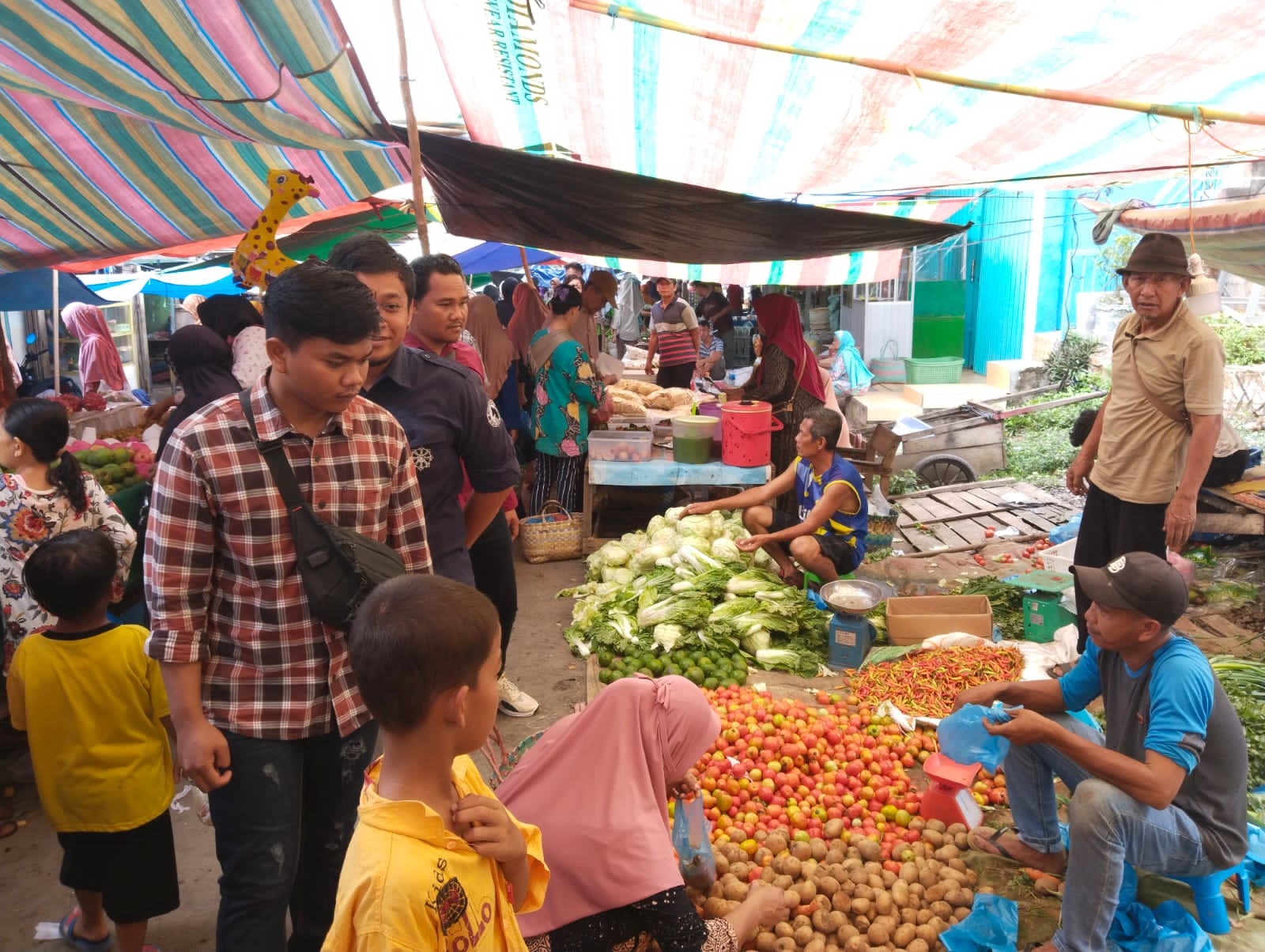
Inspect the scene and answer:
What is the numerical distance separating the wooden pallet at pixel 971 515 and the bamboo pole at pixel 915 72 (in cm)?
436

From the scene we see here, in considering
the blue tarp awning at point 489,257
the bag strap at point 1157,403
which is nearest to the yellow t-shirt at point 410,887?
the bag strap at point 1157,403

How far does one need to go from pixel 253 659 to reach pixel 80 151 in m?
3.88

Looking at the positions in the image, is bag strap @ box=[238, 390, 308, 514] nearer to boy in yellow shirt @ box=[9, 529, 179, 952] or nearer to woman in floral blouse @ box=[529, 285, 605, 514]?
boy in yellow shirt @ box=[9, 529, 179, 952]

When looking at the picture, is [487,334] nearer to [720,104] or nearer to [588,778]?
[720,104]

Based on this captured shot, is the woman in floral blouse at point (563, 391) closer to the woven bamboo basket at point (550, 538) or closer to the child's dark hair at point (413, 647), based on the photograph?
the woven bamboo basket at point (550, 538)

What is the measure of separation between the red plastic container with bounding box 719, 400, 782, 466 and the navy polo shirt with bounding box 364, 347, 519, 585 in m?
3.87

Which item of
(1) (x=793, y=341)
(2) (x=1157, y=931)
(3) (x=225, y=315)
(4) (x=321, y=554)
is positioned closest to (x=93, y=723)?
(4) (x=321, y=554)

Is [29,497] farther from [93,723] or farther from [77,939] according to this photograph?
[77,939]

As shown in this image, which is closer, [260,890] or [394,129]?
[260,890]

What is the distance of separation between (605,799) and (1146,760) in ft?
5.16

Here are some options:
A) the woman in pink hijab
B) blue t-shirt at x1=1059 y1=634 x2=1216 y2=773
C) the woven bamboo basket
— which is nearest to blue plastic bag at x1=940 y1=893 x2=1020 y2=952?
blue t-shirt at x1=1059 y1=634 x2=1216 y2=773

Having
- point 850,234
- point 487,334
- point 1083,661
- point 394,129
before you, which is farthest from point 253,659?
point 487,334

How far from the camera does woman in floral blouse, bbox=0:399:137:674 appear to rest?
3.72 meters

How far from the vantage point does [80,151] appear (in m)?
4.74
